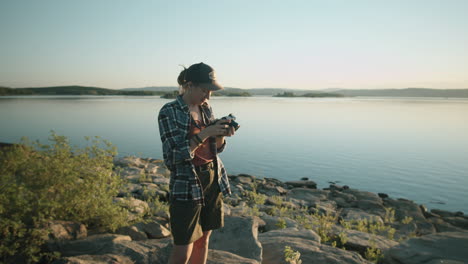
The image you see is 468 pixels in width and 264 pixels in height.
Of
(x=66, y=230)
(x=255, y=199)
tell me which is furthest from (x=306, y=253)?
(x=255, y=199)

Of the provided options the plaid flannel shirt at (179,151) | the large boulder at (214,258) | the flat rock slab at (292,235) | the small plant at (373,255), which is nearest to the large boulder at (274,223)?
the flat rock slab at (292,235)

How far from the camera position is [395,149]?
775 inches

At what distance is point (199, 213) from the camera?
3.07 meters

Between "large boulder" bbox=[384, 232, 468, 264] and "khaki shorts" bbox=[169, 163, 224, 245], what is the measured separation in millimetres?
3483

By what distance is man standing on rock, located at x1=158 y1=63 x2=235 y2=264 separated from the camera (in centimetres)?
287

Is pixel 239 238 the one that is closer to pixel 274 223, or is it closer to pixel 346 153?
pixel 274 223

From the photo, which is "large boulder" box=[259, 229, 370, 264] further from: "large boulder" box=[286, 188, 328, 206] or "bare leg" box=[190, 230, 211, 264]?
"large boulder" box=[286, 188, 328, 206]

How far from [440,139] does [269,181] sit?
17448 millimetres

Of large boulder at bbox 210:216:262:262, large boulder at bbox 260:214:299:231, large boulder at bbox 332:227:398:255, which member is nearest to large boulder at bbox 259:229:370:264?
large boulder at bbox 210:216:262:262

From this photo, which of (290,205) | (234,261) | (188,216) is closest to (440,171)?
(290,205)

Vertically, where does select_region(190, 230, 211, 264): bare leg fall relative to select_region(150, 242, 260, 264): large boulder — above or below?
above

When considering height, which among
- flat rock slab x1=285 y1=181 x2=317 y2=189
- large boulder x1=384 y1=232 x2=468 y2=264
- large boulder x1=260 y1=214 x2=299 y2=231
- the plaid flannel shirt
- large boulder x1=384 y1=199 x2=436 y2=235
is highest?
the plaid flannel shirt

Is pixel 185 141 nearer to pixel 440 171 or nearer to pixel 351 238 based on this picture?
pixel 351 238

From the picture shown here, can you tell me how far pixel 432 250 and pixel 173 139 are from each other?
190 inches
